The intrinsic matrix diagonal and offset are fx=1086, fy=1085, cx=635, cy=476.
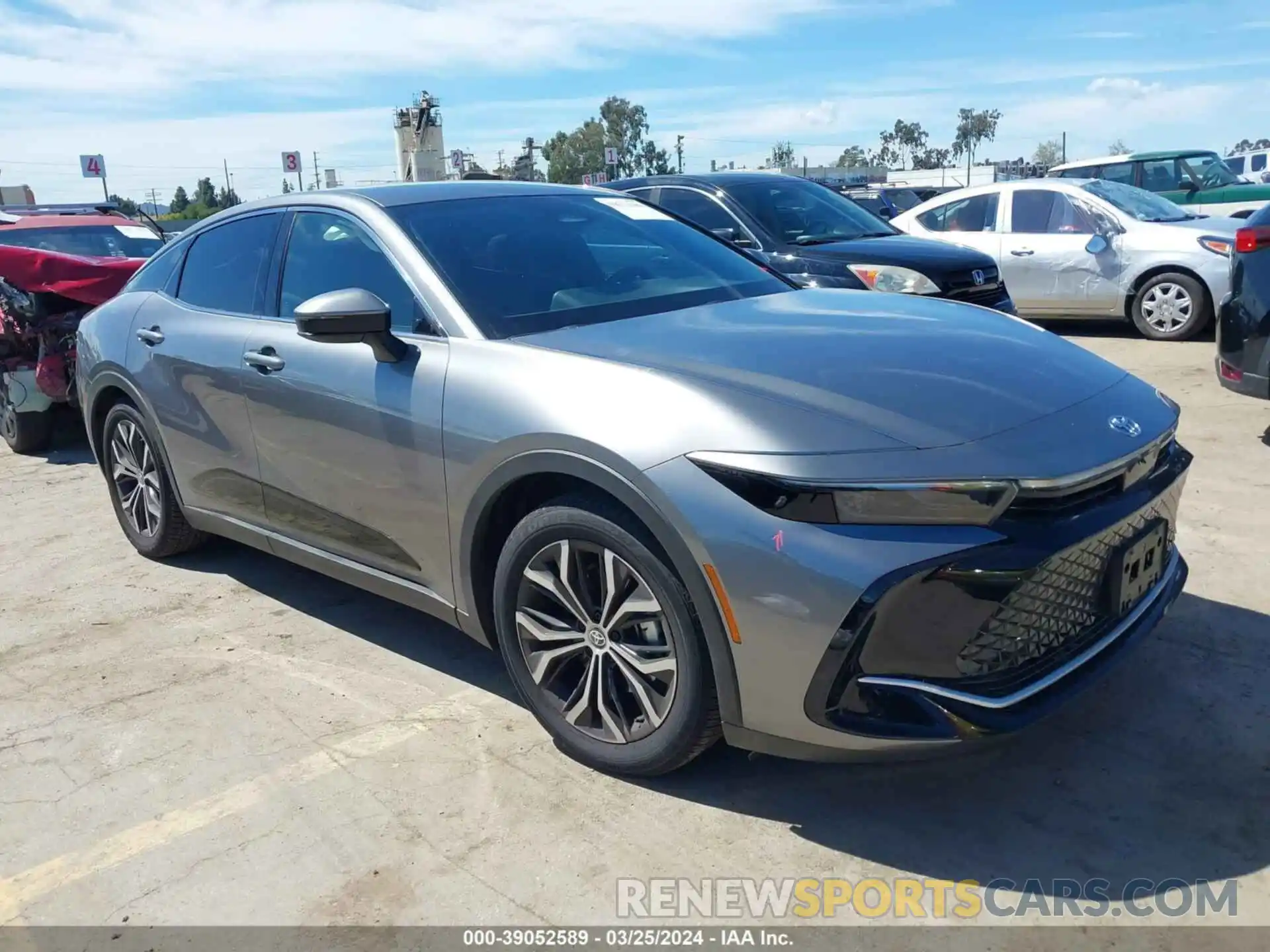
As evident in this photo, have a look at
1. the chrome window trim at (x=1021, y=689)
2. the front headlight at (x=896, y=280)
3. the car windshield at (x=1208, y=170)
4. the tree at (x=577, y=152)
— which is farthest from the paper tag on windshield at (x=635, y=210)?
the tree at (x=577, y=152)

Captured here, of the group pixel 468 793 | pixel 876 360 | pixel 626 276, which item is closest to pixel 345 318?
pixel 626 276

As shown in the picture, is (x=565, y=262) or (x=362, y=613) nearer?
(x=565, y=262)

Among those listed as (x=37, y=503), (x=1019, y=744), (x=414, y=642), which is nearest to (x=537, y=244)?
(x=414, y=642)

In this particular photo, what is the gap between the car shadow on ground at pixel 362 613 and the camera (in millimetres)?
3854

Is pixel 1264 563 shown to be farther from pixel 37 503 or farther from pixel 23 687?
pixel 37 503

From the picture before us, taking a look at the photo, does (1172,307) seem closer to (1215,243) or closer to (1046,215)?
(1215,243)

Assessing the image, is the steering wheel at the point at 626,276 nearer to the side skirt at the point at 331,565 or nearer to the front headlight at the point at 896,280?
the side skirt at the point at 331,565

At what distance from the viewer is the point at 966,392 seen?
2779mm

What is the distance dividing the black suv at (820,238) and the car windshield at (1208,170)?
823cm

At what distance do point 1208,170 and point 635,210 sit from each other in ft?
44.4

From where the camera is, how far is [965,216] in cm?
1094

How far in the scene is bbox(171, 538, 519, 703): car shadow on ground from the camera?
3854 mm

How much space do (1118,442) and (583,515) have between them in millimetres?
1378

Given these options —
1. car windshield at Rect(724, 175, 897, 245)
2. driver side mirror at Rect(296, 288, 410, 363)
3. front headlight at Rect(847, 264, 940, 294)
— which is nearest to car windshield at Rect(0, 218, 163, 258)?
car windshield at Rect(724, 175, 897, 245)
